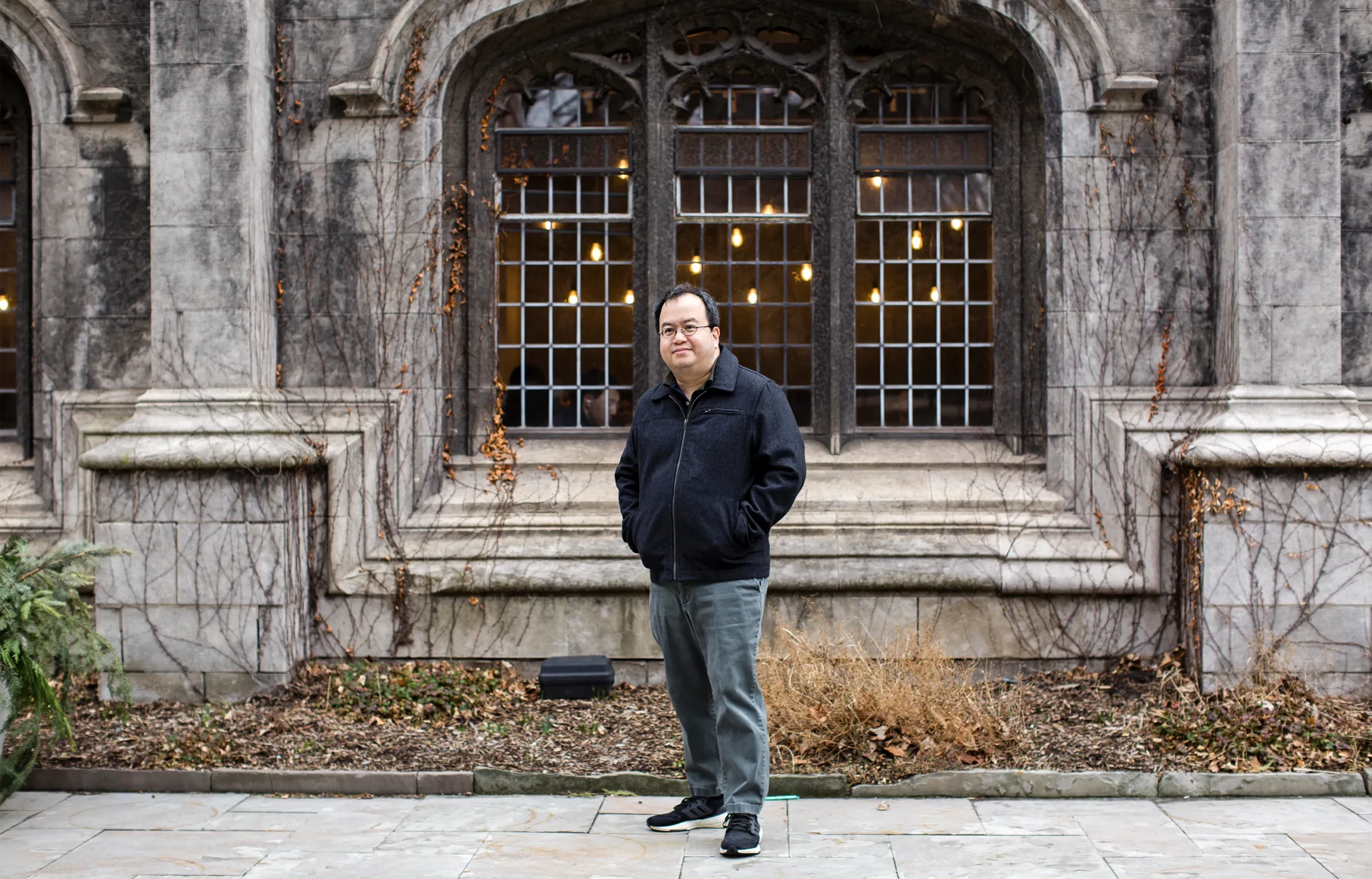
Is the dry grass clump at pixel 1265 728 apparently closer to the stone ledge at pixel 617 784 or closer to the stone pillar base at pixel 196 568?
the stone ledge at pixel 617 784

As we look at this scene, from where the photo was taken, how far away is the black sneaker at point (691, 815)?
492 cm

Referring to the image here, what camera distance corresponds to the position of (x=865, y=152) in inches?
319

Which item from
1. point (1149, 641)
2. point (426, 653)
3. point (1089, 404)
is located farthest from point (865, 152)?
point (426, 653)

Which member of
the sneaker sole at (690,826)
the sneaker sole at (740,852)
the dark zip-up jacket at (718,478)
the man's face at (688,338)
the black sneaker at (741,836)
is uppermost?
the man's face at (688,338)

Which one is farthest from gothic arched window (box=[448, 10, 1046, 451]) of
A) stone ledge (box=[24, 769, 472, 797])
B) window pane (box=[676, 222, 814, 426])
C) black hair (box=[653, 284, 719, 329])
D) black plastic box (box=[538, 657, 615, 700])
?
black hair (box=[653, 284, 719, 329])


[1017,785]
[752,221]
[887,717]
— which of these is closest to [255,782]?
[887,717]

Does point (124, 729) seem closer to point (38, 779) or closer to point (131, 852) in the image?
point (38, 779)

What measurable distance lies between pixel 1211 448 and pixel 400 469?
469cm

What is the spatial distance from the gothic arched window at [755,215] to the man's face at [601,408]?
13mm

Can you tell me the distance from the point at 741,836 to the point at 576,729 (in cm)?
203

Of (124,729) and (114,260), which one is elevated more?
(114,260)

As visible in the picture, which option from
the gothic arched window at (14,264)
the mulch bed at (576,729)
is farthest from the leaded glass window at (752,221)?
the gothic arched window at (14,264)

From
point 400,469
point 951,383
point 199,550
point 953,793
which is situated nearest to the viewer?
point 953,793

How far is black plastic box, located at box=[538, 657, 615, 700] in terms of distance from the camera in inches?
273
